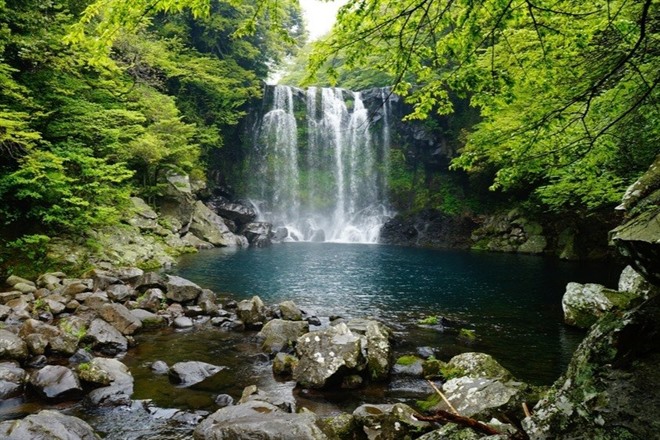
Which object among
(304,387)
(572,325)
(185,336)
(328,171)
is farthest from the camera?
(328,171)

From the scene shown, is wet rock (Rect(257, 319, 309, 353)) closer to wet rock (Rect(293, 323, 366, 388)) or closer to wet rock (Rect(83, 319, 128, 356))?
wet rock (Rect(293, 323, 366, 388))

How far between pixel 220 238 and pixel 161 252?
9950 mm

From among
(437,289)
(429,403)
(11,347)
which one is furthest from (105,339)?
(437,289)

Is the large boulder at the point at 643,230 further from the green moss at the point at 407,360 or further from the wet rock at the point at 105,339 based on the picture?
the wet rock at the point at 105,339

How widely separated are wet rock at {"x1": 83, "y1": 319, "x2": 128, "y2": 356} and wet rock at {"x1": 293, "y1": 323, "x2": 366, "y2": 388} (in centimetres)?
421

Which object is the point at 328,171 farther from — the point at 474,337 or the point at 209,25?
the point at 474,337

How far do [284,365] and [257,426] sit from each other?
3.23 m

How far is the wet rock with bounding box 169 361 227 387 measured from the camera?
716 centimetres

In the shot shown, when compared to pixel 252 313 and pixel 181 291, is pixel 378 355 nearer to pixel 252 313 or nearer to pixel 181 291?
pixel 252 313

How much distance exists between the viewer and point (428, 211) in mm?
40219

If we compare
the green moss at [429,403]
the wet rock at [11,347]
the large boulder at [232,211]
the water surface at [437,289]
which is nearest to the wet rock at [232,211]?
the large boulder at [232,211]

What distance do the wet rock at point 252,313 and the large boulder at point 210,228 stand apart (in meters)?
19.4

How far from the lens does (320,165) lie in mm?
43375

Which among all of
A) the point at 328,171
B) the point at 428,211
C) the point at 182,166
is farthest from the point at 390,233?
the point at 182,166
